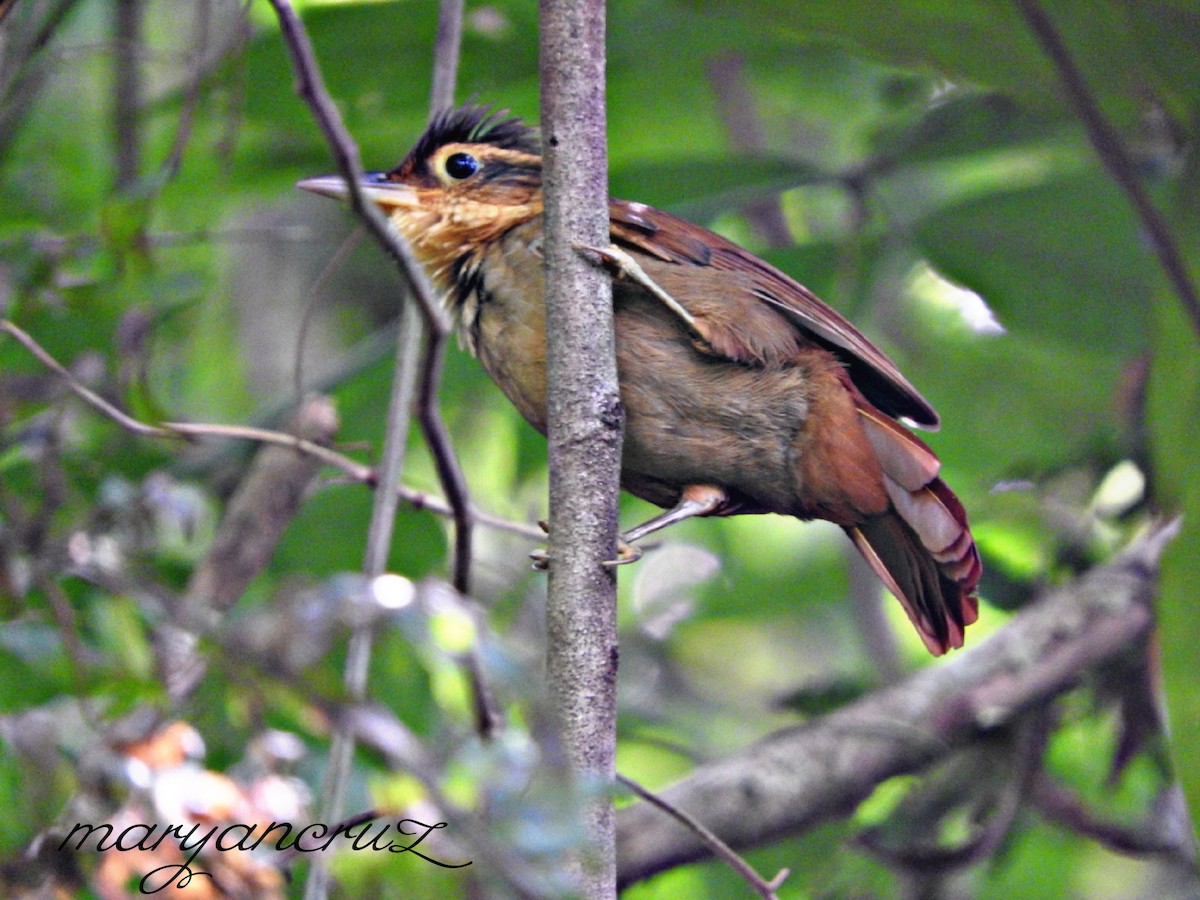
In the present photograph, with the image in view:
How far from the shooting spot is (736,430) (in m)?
2.14

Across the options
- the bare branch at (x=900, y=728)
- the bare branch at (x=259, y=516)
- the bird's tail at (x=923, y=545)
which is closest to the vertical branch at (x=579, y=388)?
the bird's tail at (x=923, y=545)

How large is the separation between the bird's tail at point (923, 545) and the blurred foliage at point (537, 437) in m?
0.32

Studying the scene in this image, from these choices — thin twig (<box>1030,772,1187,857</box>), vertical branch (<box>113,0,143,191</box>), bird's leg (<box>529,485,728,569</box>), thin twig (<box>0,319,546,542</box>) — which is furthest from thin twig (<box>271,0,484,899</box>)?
thin twig (<box>1030,772,1187,857</box>)

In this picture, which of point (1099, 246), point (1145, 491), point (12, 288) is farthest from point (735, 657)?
point (12, 288)

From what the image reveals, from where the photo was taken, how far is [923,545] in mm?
1921

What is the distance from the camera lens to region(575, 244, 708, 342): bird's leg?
1749 mm

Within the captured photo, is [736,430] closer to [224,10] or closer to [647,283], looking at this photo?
[647,283]

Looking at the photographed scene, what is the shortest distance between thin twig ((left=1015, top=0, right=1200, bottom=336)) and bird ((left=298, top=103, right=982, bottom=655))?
0.41 meters

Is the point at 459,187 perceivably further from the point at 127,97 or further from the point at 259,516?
the point at 127,97

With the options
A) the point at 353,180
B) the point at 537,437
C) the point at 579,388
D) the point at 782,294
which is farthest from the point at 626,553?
the point at 537,437

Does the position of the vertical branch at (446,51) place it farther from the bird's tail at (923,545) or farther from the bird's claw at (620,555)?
the bird's tail at (923,545)

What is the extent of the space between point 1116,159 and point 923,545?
0.66 metres

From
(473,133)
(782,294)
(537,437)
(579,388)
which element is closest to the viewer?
(579,388)

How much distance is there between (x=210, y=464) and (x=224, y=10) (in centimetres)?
165
